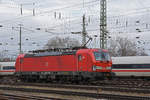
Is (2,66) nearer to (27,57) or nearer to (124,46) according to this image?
(27,57)

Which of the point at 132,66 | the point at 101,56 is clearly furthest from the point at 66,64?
the point at 132,66

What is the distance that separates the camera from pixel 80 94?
56.9ft

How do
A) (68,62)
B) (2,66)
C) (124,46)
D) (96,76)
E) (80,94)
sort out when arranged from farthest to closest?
(124,46), (2,66), (68,62), (96,76), (80,94)

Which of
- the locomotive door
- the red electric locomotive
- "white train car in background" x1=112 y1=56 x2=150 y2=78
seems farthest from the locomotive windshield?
"white train car in background" x1=112 y1=56 x2=150 y2=78

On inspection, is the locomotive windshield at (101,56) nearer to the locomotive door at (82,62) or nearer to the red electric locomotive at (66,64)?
the red electric locomotive at (66,64)

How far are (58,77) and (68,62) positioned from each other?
222 cm

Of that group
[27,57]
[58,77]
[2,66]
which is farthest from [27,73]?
[2,66]

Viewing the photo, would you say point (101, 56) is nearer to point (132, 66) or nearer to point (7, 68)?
point (132, 66)

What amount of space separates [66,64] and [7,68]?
21961 mm

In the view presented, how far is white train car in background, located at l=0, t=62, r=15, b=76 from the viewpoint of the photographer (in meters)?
44.7

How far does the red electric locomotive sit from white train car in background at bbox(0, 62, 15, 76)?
13.5 metres

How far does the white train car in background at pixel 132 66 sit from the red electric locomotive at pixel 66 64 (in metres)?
7.77

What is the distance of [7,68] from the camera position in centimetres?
4553

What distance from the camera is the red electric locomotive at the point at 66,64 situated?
80.3 feet
